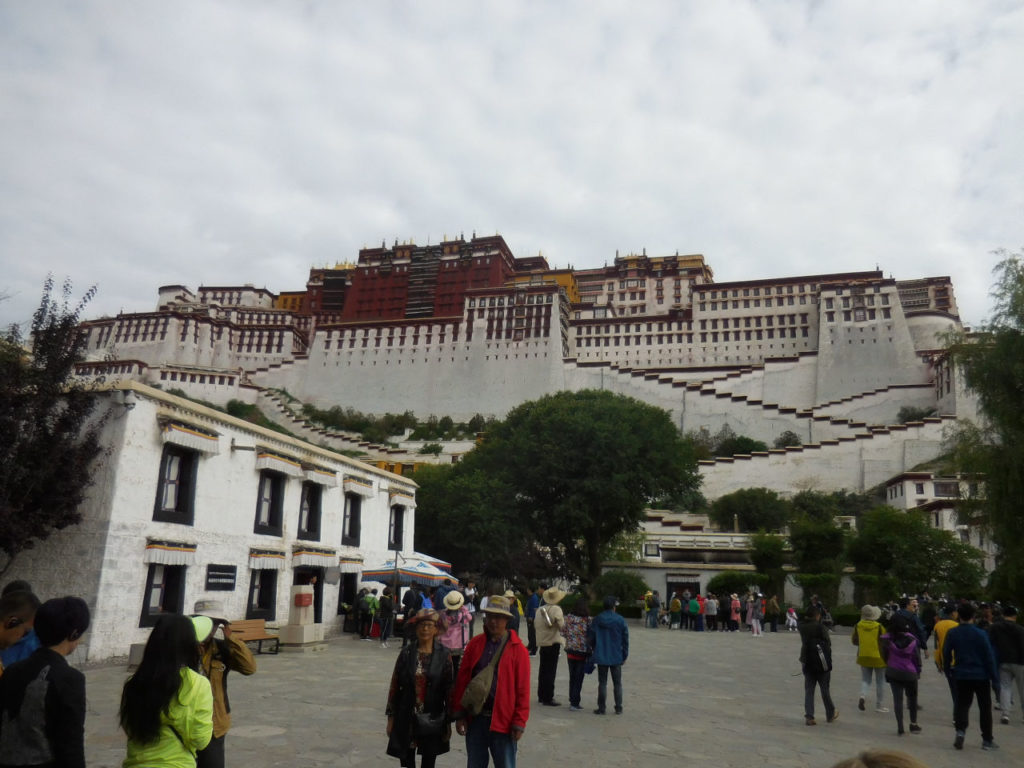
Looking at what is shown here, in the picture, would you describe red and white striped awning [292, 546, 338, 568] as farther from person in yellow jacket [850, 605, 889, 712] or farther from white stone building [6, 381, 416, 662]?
person in yellow jacket [850, 605, 889, 712]

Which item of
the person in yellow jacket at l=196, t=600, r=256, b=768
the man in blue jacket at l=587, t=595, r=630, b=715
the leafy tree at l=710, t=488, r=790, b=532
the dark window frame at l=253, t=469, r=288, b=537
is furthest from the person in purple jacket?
the leafy tree at l=710, t=488, r=790, b=532

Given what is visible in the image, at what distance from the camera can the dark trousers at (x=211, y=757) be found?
165 inches

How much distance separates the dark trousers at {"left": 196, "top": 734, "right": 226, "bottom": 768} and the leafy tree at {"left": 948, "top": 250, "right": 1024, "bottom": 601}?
14.5 meters

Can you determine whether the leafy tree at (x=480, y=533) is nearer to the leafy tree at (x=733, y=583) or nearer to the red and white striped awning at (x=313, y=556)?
the leafy tree at (x=733, y=583)

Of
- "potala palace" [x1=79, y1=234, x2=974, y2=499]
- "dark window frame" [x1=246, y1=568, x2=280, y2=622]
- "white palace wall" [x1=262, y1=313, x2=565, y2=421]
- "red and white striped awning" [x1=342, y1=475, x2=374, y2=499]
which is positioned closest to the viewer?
"dark window frame" [x1=246, y1=568, x2=280, y2=622]

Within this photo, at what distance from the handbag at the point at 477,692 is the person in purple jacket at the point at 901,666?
5.53 meters

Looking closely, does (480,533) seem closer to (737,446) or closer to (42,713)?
(42,713)

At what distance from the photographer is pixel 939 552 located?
91.4ft

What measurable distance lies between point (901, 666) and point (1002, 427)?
8916 millimetres

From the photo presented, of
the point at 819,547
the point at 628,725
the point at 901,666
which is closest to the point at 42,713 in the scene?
the point at 628,725

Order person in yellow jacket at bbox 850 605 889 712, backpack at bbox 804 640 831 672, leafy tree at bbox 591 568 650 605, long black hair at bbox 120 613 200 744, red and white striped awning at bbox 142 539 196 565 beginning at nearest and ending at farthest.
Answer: long black hair at bbox 120 613 200 744 → backpack at bbox 804 640 831 672 → person in yellow jacket at bbox 850 605 889 712 → red and white striped awning at bbox 142 539 196 565 → leafy tree at bbox 591 568 650 605

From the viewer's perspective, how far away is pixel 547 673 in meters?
9.47

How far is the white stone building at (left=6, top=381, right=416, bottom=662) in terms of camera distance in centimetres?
1276

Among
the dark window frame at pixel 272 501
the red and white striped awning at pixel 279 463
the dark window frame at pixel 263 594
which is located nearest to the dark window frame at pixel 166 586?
the dark window frame at pixel 263 594
